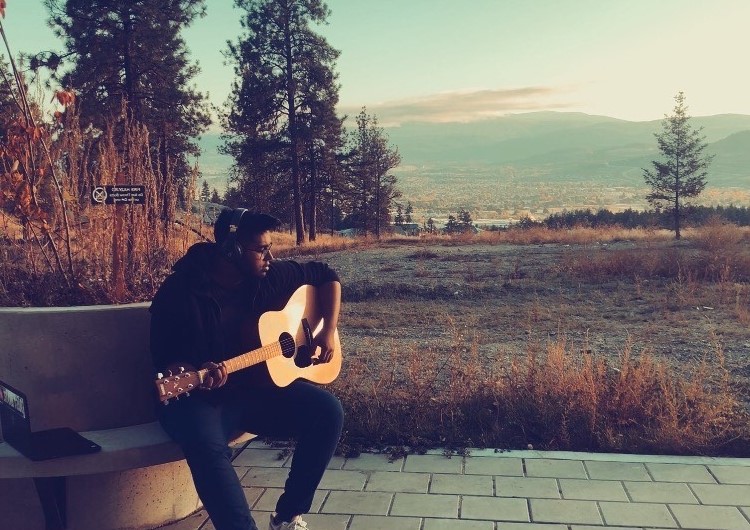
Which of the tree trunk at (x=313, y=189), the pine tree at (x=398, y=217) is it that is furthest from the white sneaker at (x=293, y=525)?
the pine tree at (x=398, y=217)

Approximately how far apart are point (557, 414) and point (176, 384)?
2.66m

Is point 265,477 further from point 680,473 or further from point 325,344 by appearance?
point 680,473

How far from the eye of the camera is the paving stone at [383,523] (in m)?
3.27

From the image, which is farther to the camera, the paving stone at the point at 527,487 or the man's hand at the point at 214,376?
the paving stone at the point at 527,487

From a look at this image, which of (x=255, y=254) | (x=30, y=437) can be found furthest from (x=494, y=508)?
(x=30, y=437)

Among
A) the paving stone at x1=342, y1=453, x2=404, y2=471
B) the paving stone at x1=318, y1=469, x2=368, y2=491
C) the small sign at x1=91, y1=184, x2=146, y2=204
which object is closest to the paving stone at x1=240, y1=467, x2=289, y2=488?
the paving stone at x1=318, y1=469, x2=368, y2=491

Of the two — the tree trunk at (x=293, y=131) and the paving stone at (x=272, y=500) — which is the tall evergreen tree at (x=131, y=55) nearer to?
the tree trunk at (x=293, y=131)

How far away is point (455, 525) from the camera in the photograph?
10.7 feet

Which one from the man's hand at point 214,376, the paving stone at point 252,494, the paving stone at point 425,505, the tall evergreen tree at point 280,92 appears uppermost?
the tall evergreen tree at point 280,92

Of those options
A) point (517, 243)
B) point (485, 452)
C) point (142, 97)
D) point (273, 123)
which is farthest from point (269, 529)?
point (273, 123)

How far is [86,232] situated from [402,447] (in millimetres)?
2302

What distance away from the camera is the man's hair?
324 centimetres

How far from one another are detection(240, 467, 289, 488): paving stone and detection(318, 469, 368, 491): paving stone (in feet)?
0.81

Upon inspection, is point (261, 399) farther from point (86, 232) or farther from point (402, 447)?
point (86, 232)
